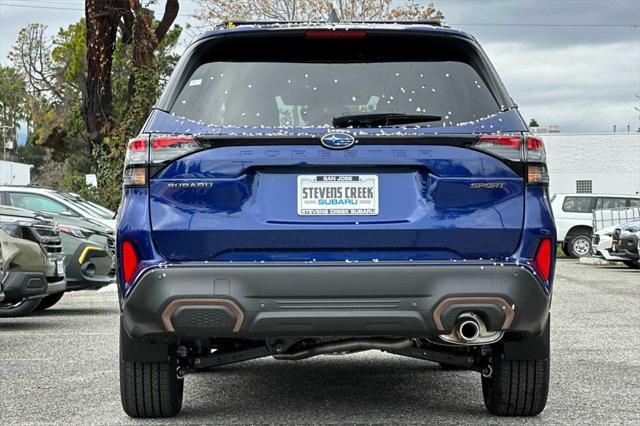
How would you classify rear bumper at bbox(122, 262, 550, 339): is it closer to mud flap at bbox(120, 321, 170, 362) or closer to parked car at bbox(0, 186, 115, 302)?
mud flap at bbox(120, 321, 170, 362)

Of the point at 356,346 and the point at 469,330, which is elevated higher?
the point at 469,330

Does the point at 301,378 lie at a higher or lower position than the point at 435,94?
lower

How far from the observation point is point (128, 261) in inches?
207

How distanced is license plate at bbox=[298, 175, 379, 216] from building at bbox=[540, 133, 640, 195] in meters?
62.0

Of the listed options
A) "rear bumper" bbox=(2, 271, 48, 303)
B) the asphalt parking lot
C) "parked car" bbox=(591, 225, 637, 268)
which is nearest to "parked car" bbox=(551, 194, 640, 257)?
"parked car" bbox=(591, 225, 637, 268)

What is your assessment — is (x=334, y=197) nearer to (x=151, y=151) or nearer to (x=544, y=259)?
(x=151, y=151)

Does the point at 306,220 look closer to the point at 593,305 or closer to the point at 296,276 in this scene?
the point at 296,276

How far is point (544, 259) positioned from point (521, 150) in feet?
1.66

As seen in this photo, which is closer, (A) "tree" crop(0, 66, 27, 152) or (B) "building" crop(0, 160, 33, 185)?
(B) "building" crop(0, 160, 33, 185)

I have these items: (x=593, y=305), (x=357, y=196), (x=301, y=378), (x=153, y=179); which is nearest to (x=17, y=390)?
(x=301, y=378)

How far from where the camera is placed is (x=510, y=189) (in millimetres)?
5266

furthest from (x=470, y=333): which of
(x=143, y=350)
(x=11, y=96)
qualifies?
(x=11, y=96)

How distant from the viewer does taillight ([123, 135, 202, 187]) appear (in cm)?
525

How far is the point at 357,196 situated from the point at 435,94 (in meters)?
0.63
